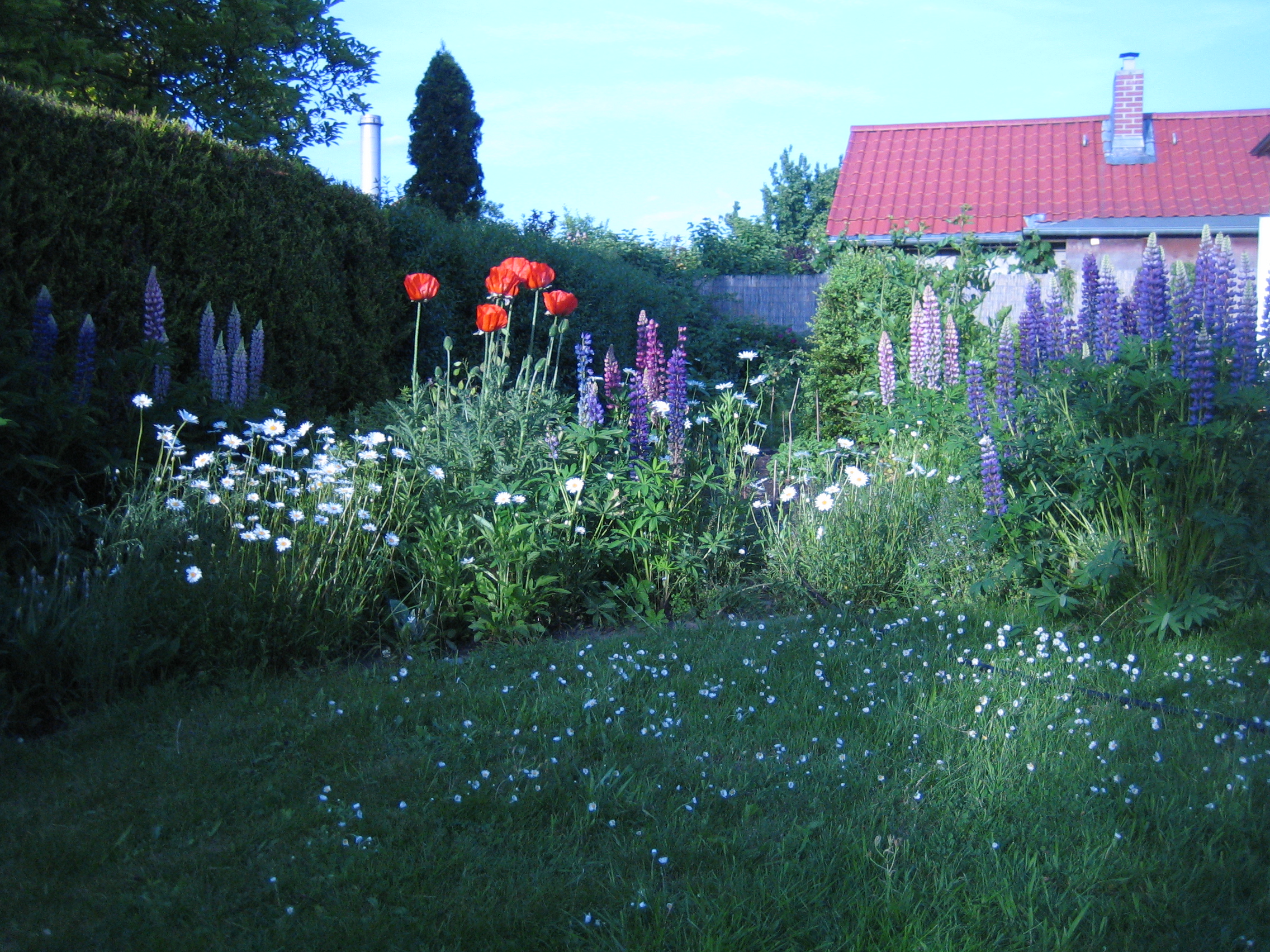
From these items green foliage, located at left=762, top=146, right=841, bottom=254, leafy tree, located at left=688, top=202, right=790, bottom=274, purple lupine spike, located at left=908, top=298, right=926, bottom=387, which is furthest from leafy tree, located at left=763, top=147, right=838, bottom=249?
purple lupine spike, located at left=908, top=298, right=926, bottom=387

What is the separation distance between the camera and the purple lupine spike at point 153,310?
17.4 feet

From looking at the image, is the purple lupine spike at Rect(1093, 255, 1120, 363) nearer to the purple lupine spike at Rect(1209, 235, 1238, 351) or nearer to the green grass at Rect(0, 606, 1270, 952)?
the purple lupine spike at Rect(1209, 235, 1238, 351)

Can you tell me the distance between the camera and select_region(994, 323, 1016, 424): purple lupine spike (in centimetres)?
469

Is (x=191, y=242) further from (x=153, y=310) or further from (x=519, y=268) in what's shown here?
(x=519, y=268)

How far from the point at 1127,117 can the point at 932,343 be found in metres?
13.7

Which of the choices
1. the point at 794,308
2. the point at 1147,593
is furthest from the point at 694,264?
the point at 1147,593

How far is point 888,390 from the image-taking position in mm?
6934

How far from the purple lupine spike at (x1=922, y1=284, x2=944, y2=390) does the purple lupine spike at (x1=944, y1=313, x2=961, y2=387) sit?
58 mm

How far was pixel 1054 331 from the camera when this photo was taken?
5.12m

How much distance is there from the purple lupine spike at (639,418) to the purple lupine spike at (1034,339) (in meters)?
1.98

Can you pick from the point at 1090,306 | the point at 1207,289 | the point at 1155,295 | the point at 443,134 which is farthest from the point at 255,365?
the point at 443,134

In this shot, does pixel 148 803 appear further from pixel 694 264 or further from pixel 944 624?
pixel 694 264

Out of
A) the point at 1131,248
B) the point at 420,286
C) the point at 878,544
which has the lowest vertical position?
the point at 878,544

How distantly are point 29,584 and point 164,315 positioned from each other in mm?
2577
